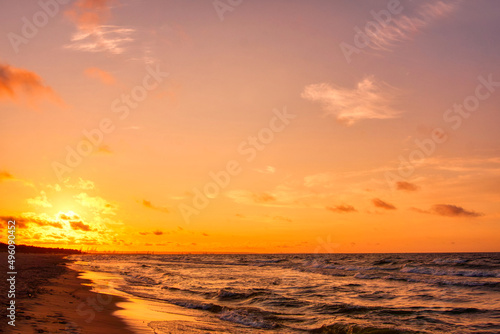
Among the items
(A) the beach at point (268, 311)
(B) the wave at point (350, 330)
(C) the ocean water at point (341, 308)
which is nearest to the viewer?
(A) the beach at point (268, 311)

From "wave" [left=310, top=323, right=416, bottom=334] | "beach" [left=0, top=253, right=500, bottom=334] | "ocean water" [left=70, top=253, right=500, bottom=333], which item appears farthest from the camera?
"ocean water" [left=70, top=253, right=500, bottom=333]

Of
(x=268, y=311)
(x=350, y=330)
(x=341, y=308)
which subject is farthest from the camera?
(x=341, y=308)

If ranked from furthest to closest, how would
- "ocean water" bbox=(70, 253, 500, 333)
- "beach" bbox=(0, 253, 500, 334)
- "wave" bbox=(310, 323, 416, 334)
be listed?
"ocean water" bbox=(70, 253, 500, 333) < "wave" bbox=(310, 323, 416, 334) < "beach" bbox=(0, 253, 500, 334)

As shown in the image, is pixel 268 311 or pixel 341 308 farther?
pixel 341 308

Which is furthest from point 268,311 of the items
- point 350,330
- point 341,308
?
point 350,330

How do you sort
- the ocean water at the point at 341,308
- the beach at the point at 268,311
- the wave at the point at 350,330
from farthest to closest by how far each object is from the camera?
1. the ocean water at the point at 341,308
2. the wave at the point at 350,330
3. the beach at the point at 268,311

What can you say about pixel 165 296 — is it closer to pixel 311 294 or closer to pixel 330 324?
pixel 311 294

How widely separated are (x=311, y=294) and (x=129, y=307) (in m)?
13.7

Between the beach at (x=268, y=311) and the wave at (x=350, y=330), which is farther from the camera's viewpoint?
the wave at (x=350, y=330)

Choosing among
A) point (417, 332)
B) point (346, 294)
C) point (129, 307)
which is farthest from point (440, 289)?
point (129, 307)

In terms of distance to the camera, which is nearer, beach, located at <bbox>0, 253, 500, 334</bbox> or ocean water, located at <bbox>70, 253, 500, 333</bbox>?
beach, located at <bbox>0, 253, 500, 334</bbox>

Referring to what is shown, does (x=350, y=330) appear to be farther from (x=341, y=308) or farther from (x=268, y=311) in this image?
(x=268, y=311)

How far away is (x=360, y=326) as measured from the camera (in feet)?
54.8

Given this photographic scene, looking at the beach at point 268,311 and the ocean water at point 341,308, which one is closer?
the beach at point 268,311
